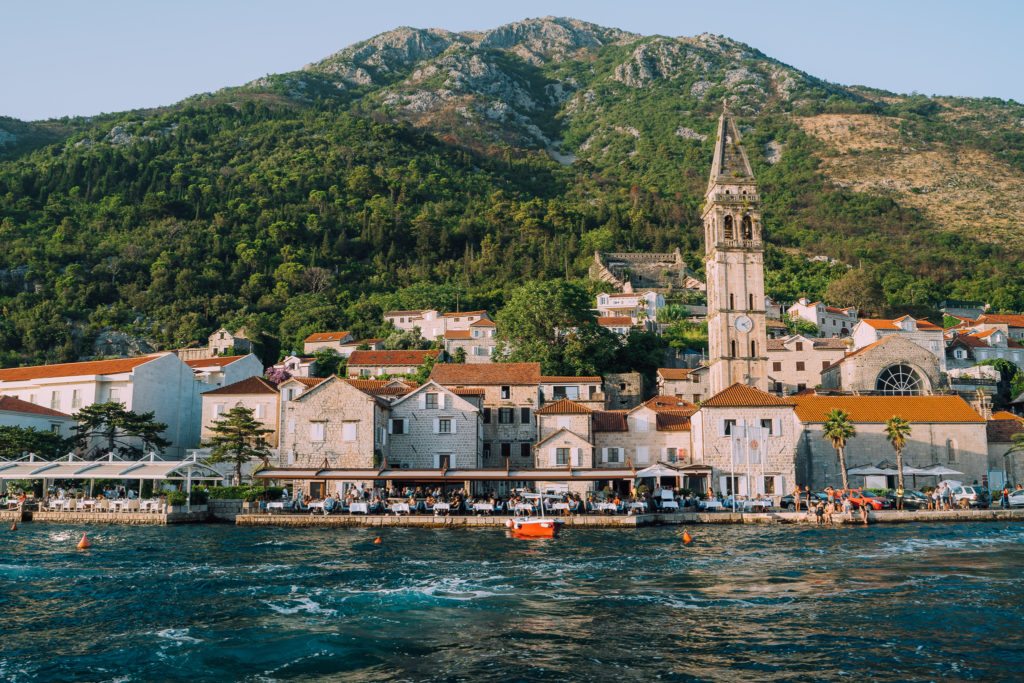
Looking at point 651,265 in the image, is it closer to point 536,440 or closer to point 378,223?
point 378,223

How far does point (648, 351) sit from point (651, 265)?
48.2m

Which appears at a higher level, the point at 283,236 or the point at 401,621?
the point at 283,236

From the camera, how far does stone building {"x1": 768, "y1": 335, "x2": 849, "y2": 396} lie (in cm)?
7519

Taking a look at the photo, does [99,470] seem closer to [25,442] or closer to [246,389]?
[25,442]

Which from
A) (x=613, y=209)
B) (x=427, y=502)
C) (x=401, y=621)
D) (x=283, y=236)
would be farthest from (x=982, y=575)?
(x=613, y=209)

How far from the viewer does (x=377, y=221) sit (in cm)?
13450

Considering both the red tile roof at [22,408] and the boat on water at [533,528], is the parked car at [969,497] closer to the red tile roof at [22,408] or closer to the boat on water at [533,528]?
the boat on water at [533,528]

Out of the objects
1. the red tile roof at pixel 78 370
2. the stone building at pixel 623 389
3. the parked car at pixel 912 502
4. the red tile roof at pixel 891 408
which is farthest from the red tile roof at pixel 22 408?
the parked car at pixel 912 502

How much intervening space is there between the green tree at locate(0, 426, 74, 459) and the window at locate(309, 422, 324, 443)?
712 inches

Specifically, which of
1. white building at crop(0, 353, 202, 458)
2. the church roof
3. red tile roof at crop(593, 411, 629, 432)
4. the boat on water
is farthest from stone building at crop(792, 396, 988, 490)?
white building at crop(0, 353, 202, 458)

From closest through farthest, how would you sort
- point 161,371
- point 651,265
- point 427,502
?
point 427,502, point 161,371, point 651,265

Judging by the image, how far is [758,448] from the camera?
155 ft

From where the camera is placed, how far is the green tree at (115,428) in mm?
53875

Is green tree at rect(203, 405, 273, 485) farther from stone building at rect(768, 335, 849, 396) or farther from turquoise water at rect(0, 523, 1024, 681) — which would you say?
stone building at rect(768, 335, 849, 396)
